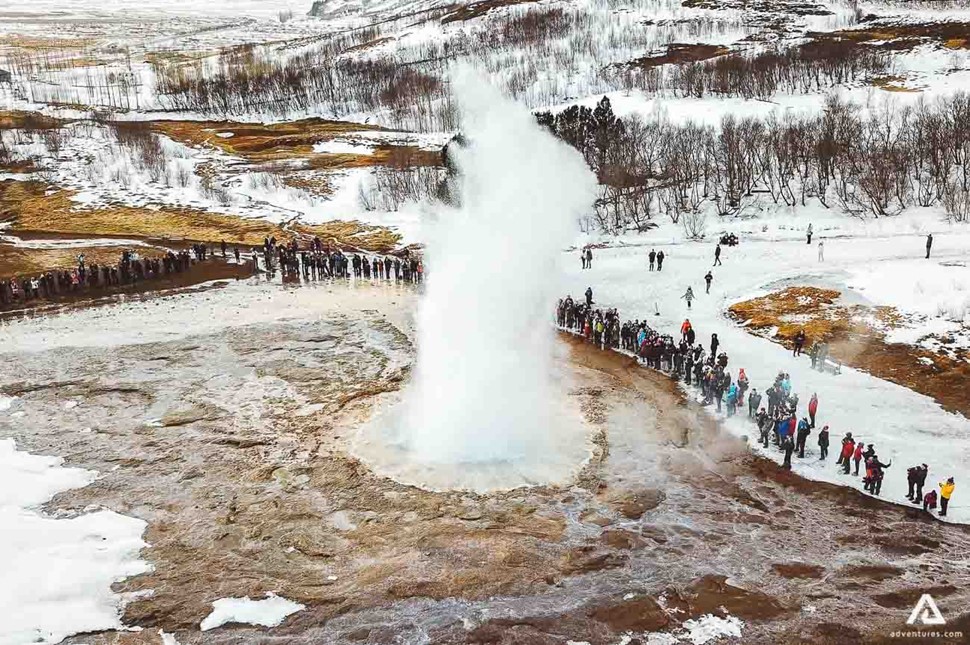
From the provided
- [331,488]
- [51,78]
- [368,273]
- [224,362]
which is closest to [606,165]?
[368,273]

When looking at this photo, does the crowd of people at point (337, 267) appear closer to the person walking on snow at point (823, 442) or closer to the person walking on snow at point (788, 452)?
the person walking on snow at point (788, 452)

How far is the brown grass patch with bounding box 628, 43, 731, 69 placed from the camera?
309ft

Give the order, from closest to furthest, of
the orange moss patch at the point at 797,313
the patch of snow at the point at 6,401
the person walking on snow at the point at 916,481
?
the person walking on snow at the point at 916,481
the patch of snow at the point at 6,401
the orange moss patch at the point at 797,313

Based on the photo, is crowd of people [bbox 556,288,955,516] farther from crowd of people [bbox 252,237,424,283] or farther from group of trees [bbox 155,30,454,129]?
group of trees [bbox 155,30,454,129]

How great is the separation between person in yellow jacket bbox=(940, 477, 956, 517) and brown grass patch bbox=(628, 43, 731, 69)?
84.7 metres

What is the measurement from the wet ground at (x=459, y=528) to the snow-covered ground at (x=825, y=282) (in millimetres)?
2442

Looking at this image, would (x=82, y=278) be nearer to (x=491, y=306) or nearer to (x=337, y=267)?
(x=337, y=267)

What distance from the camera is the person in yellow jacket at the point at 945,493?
1477cm

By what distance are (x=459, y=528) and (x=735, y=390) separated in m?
9.38

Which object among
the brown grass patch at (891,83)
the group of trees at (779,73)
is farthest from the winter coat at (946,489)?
the brown grass patch at (891,83)

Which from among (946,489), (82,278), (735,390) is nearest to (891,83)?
(735,390)

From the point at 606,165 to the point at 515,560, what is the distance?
130 feet

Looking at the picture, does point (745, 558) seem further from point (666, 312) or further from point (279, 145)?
point (279, 145)

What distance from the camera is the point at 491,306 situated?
17734 millimetres
